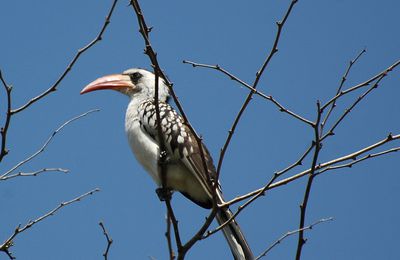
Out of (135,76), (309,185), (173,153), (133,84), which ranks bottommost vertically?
(309,185)

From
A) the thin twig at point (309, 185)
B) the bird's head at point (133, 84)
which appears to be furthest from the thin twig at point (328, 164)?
the bird's head at point (133, 84)

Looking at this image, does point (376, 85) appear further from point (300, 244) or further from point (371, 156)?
point (300, 244)

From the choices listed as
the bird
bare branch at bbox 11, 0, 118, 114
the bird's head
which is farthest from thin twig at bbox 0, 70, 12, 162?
the bird's head

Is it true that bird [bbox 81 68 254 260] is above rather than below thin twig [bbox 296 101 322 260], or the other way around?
above

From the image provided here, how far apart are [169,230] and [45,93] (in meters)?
1.02

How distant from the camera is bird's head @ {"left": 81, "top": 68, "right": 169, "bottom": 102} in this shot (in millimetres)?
5316

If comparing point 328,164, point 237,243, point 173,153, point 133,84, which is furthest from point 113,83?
point 328,164

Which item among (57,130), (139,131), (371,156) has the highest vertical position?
(139,131)

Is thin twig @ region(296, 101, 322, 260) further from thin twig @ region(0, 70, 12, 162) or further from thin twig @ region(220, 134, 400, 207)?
thin twig @ region(0, 70, 12, 162)

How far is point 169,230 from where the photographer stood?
327cm

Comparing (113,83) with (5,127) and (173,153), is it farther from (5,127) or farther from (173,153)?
(5,127)

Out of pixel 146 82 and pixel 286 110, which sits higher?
pixel 146 82

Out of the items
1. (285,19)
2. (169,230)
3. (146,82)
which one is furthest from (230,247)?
(146,82)

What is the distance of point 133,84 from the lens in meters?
5.46
